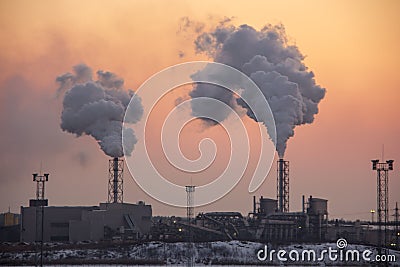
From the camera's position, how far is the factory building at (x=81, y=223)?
103938mm

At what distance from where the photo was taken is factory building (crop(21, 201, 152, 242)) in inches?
4092

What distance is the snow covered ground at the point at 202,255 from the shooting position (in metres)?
86.5

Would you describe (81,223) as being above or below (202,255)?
above

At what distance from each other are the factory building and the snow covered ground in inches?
357

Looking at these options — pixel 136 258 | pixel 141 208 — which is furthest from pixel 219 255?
pixel 141 208

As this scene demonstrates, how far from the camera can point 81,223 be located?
104438mm

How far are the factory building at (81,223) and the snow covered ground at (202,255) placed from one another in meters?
9.07

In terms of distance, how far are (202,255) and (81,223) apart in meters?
19.4

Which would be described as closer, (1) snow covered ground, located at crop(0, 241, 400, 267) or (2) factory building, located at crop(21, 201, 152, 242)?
(1) snow covered ground, located at crop(0, 241, 400, 267)

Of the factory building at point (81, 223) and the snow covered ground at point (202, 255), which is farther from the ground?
the factory building at point (81, 223)

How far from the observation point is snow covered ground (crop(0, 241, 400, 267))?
86500mm

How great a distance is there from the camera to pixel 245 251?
92562mm

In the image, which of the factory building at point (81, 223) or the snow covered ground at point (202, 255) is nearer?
the snow covered ground at point (202, 255)

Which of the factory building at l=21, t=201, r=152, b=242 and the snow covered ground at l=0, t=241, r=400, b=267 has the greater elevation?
the factory building at l=21, t=201, r=152, b=242
